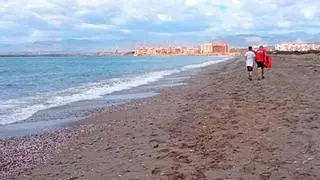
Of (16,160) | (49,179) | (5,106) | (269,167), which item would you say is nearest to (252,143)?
(269,167)

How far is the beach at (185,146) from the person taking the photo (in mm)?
8039

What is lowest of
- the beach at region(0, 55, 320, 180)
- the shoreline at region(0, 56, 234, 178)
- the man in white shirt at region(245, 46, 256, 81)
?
the shoreline at region(0, 56, 234, 178)

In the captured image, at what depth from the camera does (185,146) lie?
32.6 ft

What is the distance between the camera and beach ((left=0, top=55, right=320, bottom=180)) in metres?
8.04

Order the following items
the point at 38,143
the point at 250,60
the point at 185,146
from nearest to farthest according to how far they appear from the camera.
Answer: the point at 185,146 < the point at 38,143 < the point at 250,60

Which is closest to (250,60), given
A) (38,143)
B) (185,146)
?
(38,143)

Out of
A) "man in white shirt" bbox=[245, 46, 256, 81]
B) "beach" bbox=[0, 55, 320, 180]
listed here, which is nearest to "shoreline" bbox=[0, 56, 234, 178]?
"beach" bbox=[0, 55, 320, 180]

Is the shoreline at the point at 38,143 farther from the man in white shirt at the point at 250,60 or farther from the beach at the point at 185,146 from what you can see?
the man in white shirt at the point at 250,60

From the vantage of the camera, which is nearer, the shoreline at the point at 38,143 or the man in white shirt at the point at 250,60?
the shoreline at the point at 38,143

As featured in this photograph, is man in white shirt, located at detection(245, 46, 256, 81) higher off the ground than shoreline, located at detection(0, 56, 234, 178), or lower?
higher

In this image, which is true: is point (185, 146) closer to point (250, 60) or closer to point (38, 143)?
point (38, 143)

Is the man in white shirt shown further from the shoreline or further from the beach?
the shoreline

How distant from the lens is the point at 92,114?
18.2 metres

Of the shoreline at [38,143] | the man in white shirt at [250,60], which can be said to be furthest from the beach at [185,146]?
the man in white shirt at [250,60]
